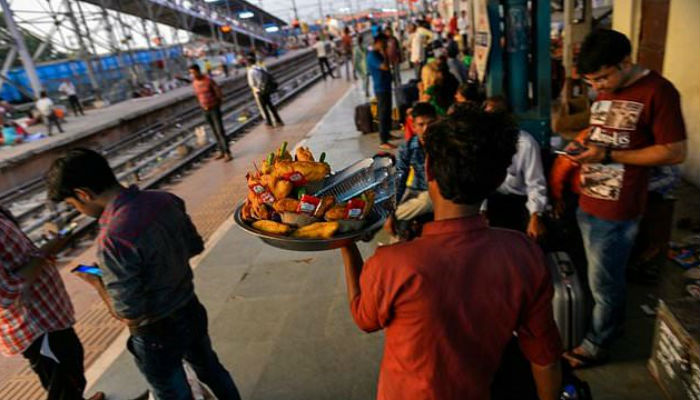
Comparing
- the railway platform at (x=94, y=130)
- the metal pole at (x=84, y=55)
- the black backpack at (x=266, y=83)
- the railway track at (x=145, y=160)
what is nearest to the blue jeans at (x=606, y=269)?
the railway track at (x=145, y=160)

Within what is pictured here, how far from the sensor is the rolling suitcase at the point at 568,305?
2.71 metres

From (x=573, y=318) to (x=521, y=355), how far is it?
1.27 m

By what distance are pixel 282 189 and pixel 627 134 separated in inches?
70.7

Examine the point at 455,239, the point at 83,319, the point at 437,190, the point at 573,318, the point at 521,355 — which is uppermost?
the point at 437,190

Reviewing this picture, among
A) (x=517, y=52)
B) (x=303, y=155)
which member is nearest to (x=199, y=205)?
(x=517, y=52)

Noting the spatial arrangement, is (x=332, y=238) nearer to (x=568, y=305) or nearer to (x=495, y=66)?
(x=568, y=305)

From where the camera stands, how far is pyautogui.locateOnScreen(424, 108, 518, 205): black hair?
118 centimetres

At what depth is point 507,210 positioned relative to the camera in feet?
12.1

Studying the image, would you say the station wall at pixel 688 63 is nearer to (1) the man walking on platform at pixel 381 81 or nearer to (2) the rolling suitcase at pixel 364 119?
(1) the man walking on platform at pixel 381 81

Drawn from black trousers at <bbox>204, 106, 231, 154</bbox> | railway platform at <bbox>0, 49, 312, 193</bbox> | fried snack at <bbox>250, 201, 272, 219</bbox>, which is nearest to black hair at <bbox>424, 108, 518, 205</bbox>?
fried snack at <bbox>250, 201, 272, 219</bbox>

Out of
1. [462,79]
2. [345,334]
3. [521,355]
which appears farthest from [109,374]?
[462,79]

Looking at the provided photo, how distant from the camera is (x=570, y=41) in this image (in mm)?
9242

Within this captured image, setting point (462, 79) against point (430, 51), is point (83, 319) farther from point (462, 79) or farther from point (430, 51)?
point (430, 51)

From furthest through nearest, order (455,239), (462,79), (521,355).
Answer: (462,79), (521,355), (455,239)
